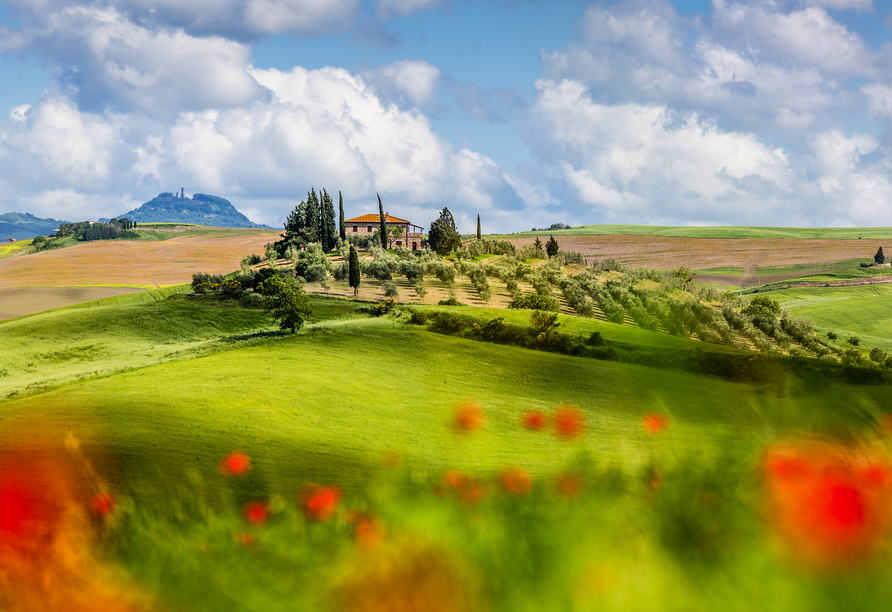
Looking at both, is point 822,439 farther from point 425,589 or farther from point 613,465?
point 425,589

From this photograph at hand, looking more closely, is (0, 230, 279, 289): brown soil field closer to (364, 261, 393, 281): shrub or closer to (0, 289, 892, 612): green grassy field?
A: (364, 261, 393, 281): shrub

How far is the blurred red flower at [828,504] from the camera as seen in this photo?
2.24 meters

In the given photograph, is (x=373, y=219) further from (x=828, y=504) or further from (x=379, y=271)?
(x=828, y=504)

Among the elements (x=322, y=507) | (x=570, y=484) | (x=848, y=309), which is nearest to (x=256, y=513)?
(x=322, y=507)

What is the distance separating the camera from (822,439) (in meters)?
3.48

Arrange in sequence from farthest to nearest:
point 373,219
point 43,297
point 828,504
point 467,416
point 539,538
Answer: point 373,219
point 43,297
point 467,416
point 539,538
point 828,504

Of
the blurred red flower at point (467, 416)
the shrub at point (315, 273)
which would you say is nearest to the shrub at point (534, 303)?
the shrub at point (315, 273)

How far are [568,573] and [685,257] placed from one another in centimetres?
9337

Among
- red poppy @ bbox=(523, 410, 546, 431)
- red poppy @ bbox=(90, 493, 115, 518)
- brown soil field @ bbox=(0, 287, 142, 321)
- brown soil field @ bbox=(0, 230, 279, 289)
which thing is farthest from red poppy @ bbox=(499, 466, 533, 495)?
brown soil field @ bbox=(0, 230, 279, 289)

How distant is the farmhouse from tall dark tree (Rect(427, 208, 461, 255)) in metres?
13.1

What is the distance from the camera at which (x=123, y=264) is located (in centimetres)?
8250

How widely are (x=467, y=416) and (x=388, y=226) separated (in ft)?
256

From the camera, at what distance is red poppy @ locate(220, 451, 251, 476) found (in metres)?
9.66

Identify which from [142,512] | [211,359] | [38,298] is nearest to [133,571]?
[142,512]
